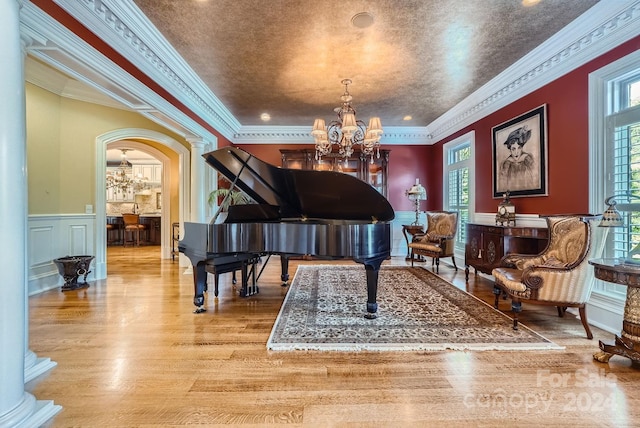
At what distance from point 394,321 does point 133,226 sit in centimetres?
821

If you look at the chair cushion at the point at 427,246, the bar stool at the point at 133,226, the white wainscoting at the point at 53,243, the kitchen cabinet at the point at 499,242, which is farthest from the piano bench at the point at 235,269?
the bar stool at the point at 133,226

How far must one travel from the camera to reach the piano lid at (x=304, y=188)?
2.90 m

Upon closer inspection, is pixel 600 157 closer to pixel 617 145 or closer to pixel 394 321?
pixel 617 145

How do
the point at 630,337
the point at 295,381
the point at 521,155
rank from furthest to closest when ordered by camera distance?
the point at 521,155
the point at 630,337
the point at 295,381

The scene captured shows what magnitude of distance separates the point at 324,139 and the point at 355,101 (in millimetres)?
1249

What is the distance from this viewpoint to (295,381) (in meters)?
1.77

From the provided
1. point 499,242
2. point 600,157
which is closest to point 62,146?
point 499,242

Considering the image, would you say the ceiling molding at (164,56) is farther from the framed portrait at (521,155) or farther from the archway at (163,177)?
the archway at (163,177)

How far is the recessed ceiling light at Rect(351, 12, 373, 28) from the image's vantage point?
2479 millimetres

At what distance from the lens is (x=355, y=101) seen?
15.0ft

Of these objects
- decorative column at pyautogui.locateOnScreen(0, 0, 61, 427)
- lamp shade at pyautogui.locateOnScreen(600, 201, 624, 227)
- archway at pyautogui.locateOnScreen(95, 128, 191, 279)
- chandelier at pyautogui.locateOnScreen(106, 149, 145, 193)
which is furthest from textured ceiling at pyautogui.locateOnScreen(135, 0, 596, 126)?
chandelier at pyautogui.locateOnScreen(106, 149, 145, 193)

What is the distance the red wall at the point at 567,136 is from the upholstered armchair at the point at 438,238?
1149 millimetres

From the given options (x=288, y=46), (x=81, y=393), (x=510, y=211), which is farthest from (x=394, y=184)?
(x=81, y=393)

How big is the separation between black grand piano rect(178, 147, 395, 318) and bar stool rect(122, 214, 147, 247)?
249 inches
